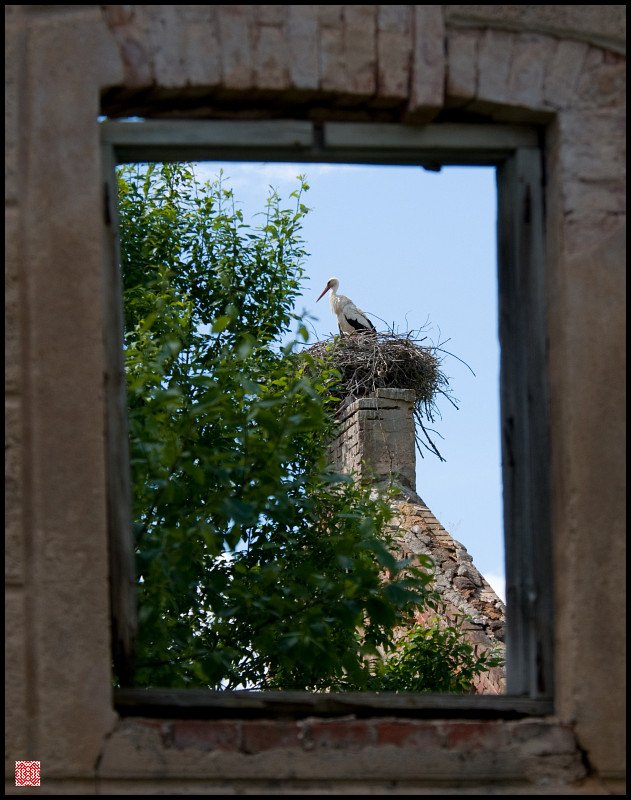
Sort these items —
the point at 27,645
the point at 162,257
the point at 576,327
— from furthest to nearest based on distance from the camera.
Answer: the point at 162,257
the point at 576,327
the point at 27,645

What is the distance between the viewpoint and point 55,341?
285 centimetres

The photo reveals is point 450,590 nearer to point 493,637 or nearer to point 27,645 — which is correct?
point 493,637

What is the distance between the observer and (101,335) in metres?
2.87

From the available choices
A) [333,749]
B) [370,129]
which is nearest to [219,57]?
[370,129]

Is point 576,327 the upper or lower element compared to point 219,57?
lower

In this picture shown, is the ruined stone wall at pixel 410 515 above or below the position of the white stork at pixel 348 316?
below

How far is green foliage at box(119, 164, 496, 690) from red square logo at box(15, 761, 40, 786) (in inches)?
33.6

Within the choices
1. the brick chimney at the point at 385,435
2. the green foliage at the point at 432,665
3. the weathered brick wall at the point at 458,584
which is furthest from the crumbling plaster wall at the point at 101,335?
the brick chimney at the point at 385,435

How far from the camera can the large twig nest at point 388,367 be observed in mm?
12695

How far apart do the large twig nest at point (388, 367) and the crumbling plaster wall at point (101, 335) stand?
9.41 m

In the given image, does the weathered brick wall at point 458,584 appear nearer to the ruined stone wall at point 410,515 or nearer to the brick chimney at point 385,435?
the ruined stone wall at point 410,515

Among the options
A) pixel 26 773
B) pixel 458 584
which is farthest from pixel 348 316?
pixel 26 773

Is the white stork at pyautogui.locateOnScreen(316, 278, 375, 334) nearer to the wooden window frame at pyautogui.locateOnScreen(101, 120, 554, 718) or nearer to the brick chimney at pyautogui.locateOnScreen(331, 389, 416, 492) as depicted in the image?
the brick chimney at pyautogui.locateOnScreen(331, 389, 416, 492)

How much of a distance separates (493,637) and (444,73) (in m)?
6.11
